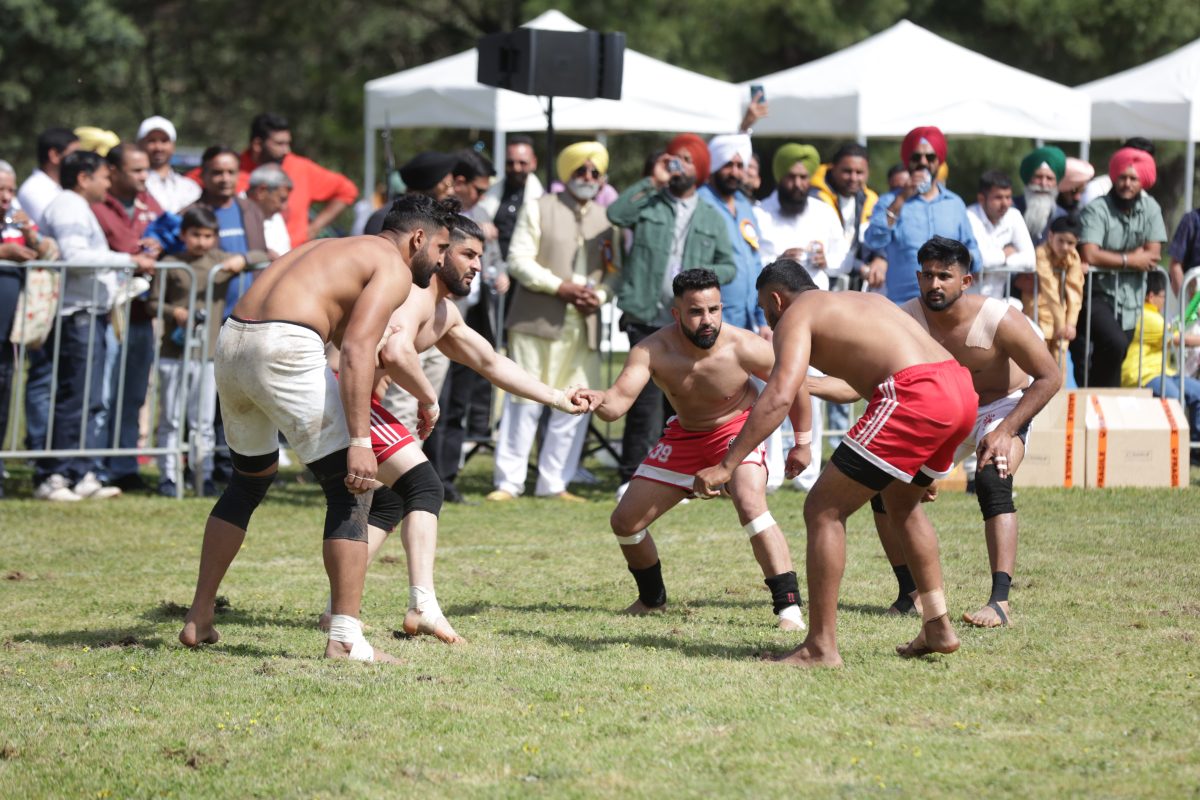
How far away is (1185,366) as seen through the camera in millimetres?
12664

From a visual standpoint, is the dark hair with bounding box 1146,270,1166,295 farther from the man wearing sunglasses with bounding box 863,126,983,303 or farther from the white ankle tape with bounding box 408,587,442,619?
the white ankle tape with bounding box 408,587,442,619

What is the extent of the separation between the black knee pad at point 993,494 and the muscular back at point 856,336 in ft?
3.90

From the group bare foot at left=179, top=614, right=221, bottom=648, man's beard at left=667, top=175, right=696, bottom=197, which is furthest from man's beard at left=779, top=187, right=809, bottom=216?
bare foot at left=179, top=614, right=221, bottom=648

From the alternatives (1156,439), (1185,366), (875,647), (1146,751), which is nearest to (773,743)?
(1146,751)

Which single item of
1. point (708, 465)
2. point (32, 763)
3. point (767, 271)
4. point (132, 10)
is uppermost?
point (132, 10)

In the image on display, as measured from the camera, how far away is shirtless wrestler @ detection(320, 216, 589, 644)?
6.84 metres

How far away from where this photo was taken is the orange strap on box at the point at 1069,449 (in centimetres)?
1138

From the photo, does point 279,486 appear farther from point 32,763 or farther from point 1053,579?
point 32,763

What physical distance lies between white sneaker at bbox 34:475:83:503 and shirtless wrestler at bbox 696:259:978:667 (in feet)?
19.5

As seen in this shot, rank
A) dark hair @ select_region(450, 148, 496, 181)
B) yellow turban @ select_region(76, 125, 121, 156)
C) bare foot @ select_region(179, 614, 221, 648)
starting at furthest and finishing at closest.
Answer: yellow turban @ select_region(76, 125, 121, 156) < dark hair @ select_region(450, 148, 496, 181) < bare foot @ select_region(179, 614, 221, 648)

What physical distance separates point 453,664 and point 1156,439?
6.70 meters

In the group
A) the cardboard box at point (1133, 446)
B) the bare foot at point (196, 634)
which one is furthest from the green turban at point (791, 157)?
the bare foot at point (196, 634)

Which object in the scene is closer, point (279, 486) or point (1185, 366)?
point (279, 486)

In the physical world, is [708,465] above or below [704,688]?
above
